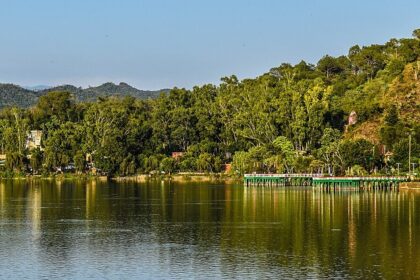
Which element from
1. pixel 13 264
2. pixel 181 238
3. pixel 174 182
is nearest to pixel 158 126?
pixel 174 182

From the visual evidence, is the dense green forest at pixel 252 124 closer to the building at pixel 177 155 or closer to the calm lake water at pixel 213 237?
the building at pixel 177 155

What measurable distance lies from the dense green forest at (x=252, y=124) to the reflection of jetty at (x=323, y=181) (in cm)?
523

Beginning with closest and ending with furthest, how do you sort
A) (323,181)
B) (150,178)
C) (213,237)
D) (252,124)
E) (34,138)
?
(213,237) < (323,181) < (252,124) < (150,178) < (34,138)

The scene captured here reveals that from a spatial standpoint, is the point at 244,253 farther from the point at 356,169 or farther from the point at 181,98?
the point at 181,98

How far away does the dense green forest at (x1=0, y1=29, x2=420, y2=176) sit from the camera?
5344 inches

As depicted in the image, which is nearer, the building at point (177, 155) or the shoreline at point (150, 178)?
the shoreline at point (150, 178)

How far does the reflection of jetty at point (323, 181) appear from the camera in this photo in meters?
113

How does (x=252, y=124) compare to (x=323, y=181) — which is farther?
(x=252, y=124)

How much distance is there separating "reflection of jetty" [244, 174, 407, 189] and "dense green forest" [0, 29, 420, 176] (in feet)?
17.2

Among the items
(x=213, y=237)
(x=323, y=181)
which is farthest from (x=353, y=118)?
(x=213, y=237)

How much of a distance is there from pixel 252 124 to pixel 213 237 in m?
92.9

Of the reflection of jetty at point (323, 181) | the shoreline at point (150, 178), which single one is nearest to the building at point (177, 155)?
the shoreline at point (150, 178)

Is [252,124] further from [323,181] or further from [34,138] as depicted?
[34,138]

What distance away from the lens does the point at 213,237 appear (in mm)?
60938
